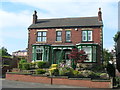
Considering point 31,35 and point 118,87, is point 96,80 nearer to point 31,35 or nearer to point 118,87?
point 118,87

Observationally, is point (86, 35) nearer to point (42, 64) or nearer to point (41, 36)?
point (41, 36)

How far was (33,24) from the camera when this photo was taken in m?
31.6

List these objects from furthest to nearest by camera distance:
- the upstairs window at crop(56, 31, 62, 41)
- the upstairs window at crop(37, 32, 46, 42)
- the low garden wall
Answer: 1. the upstairs window at crop(37, 32, 46, 42)
2. the upstairs window at crop(56, 31, 62, 41)
3. the low garden wall

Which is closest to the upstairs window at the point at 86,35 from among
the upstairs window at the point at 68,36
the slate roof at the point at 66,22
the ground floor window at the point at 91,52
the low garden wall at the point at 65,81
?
the slate roof at the point at 66,22

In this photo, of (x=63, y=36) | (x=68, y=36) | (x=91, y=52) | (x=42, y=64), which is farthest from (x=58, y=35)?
(x=91, y=52)

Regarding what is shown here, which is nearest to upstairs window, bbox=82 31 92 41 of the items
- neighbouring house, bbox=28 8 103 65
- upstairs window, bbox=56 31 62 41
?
neighbouring house, bbox=28 8 103 65

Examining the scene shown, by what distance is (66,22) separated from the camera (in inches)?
1212

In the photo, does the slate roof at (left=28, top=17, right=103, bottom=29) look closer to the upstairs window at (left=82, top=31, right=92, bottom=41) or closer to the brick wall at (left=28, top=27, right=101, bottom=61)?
the brick wall at (left=28, top=27, right=101, bottom=61)

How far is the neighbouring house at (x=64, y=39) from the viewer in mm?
27281

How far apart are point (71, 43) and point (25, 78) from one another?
36.3 ft

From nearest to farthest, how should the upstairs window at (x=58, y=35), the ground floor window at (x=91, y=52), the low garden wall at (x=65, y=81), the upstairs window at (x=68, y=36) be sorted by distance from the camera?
1. the low garden wall at (x=65, y=81)
2. the ground floor window at (x=91, y=52)
3. the upstairs window at (x=68, y=36)
4. the upstairs window at (x=58, y=35)

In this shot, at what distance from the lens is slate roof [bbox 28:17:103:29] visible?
28.8m

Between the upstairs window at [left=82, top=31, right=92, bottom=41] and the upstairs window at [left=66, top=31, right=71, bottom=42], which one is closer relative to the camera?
the upstairs window at [left=82, top=31, right=92, bottom=41]

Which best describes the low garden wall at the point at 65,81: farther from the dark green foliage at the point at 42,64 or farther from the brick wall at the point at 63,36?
the brick wall at the point at 63,36
